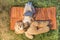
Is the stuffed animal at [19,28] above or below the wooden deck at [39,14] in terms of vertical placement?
below

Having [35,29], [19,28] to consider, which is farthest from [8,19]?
[35,29]

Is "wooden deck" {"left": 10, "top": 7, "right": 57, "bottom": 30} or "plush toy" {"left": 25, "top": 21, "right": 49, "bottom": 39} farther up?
"wooden deck" {"left": 10, "top": 7, "right": 57, "bottom": 30}

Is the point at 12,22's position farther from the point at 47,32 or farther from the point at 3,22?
the point at 47,32

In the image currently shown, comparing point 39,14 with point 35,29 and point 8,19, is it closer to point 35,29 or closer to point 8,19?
point 35,29

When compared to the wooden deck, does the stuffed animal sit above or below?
below

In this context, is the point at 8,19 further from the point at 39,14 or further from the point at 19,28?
the point at 39,14

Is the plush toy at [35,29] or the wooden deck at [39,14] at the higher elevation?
the wooden deck at [39,14]

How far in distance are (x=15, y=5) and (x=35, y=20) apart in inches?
7.0

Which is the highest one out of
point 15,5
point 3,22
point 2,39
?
point 15,5

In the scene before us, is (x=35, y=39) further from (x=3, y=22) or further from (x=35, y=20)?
(x=3, y=22)

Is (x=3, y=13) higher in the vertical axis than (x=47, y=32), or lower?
higher

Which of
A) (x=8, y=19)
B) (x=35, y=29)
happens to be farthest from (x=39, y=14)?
(x=8, y=19)

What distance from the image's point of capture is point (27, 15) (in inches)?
46.5

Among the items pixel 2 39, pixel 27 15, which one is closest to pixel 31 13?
pixel 27 15
